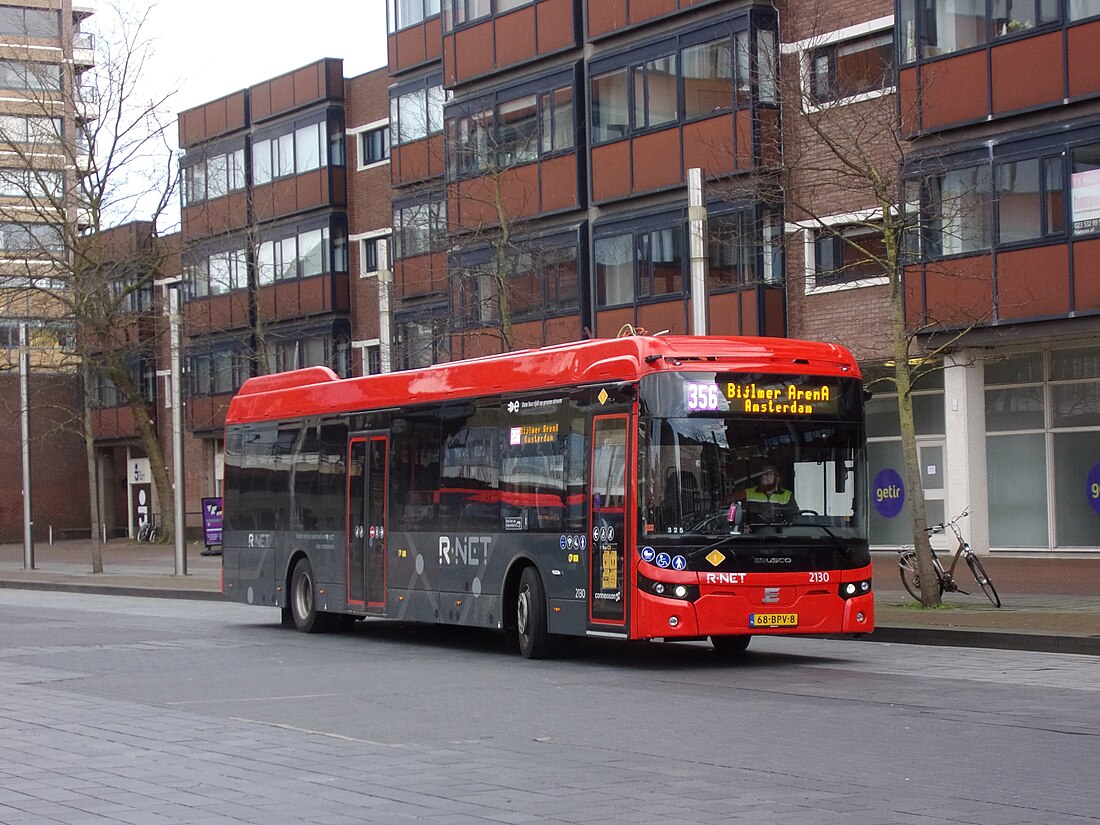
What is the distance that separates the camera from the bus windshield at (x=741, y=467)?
16.0 m

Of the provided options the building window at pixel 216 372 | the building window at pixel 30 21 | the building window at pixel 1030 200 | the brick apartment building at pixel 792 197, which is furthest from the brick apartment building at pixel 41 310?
the building window at pixel 1030 200

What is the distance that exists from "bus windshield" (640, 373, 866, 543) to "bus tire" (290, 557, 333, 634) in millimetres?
7914

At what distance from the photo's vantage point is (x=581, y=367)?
17.3m

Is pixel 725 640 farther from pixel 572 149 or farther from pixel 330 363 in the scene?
pixel 330 363

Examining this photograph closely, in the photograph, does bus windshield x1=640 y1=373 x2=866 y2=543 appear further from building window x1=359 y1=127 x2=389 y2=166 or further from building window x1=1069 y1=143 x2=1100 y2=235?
building window x1=359 y1=127 x2=389 y2=166

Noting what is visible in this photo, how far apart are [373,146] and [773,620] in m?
38.4

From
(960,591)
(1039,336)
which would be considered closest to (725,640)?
(960,591)

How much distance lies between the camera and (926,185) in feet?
96.2

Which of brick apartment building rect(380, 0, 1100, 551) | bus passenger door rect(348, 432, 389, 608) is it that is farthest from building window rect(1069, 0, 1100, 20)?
bus passenger door rect(348, 432, 389, 608)

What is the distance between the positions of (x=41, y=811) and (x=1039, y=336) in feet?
75.8

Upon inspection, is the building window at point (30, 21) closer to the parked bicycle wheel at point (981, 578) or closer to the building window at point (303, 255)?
the building window at point (303, 255)

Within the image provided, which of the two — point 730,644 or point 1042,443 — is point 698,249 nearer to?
point 730,644

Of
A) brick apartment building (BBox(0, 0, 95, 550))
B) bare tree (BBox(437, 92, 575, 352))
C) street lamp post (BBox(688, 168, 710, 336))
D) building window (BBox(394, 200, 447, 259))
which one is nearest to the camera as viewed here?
street lamp post (BBox(688, 168, 710, 336))

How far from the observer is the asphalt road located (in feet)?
28.0
